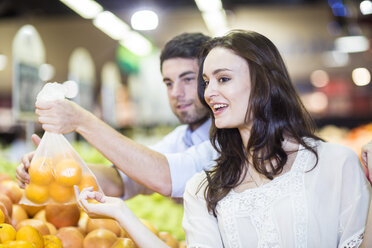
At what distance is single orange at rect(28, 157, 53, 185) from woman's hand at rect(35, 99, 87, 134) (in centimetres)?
14

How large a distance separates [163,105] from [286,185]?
7804 millimetres

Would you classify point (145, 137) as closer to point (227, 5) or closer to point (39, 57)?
point (227, 5)

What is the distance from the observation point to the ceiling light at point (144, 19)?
7.03 m

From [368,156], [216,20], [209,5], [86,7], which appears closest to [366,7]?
[209,5]

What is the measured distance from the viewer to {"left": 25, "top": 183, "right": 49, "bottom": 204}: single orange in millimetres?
1829

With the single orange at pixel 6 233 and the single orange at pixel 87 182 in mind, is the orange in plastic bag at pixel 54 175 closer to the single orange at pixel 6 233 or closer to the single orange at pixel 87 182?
the single orange at pixel 87 182

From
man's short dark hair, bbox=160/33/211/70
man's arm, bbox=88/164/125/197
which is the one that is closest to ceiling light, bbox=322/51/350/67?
man's short dark hair, bbox=160/33/211/70

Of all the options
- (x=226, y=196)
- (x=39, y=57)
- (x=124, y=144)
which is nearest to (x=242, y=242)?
(x=226, y=196)

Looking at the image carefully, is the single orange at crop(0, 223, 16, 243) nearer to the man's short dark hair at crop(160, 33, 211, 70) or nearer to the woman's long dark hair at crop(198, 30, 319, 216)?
the woman's long dark hair at crop(198, 30, 319, 216)

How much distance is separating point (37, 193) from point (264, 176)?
3.26ft

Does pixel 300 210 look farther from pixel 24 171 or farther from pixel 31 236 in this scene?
pixel 24 171

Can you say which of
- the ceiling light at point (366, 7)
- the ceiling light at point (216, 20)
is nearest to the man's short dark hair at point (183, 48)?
the ceiling light at point (366, 7)

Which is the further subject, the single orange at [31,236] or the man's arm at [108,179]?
the man's arm at [108,179]

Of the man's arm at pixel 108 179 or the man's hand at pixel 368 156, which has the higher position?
the man's hand at pixel 368 156
